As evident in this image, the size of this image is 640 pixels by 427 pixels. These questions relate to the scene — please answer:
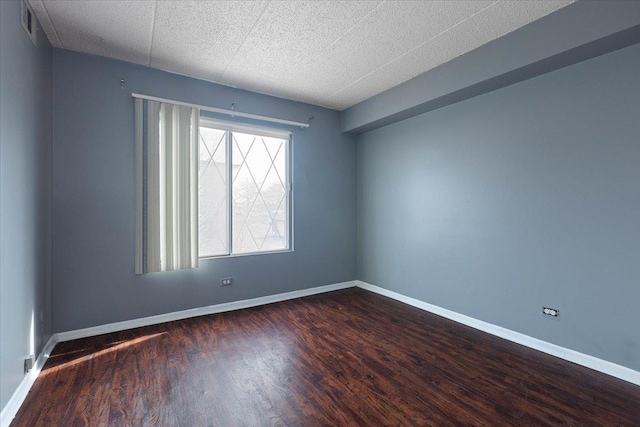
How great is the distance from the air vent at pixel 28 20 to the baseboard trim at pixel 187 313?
244cm

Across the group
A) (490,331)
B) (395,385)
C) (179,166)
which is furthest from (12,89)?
(490,331)

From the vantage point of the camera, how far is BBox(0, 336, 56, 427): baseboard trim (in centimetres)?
161

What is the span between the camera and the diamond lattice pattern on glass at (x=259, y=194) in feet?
11.9

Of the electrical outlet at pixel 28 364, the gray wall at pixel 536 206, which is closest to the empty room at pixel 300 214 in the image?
the gray wall at pixel 536 206

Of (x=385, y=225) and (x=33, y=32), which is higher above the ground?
(x=33, y=32)

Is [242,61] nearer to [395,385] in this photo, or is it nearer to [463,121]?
[463,121]

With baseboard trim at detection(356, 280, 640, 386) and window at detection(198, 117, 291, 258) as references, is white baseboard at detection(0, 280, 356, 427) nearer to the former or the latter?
window at detection(198, 117, 291, 258)

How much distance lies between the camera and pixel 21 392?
1822 mm

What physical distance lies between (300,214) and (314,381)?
2325 millimetres

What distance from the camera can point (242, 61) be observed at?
287 cm

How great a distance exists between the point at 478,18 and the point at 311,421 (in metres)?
3.04

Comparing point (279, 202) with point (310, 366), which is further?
point (279, 202)

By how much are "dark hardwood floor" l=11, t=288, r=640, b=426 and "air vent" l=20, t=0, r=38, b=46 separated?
7.99ft

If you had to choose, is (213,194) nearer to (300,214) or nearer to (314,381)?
(300,214)
